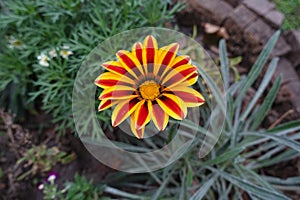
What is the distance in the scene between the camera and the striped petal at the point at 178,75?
2.18 ft

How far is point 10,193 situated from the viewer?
1436 millimetres

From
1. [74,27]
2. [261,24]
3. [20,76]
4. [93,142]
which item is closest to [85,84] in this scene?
[93,142]

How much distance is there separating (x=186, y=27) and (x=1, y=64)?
82cm

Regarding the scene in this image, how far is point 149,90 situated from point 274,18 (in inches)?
41.6

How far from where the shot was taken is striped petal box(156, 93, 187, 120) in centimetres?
65

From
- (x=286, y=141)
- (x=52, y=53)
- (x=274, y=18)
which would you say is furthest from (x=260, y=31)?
(x=52, y=53)

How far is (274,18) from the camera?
153cm

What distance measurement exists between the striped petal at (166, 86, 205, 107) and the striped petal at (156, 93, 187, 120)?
0.04ft

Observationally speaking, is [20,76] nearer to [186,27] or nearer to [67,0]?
[67,0]

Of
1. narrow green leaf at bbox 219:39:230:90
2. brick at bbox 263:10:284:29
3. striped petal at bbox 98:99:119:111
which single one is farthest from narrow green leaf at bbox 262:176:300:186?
striped petal at bbox 98:99:119:111

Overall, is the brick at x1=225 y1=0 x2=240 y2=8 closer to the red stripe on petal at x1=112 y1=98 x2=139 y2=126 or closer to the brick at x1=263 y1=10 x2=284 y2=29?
the brick at x1=263 y1=10 x2=284 y2=29

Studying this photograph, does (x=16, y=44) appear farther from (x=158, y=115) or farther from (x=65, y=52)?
(x=158, y=115)

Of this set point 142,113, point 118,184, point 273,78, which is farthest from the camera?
point 273,78

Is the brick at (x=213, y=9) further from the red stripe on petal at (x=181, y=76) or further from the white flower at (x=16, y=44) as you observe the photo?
the red stripe on petal at (x=181, y=76)
